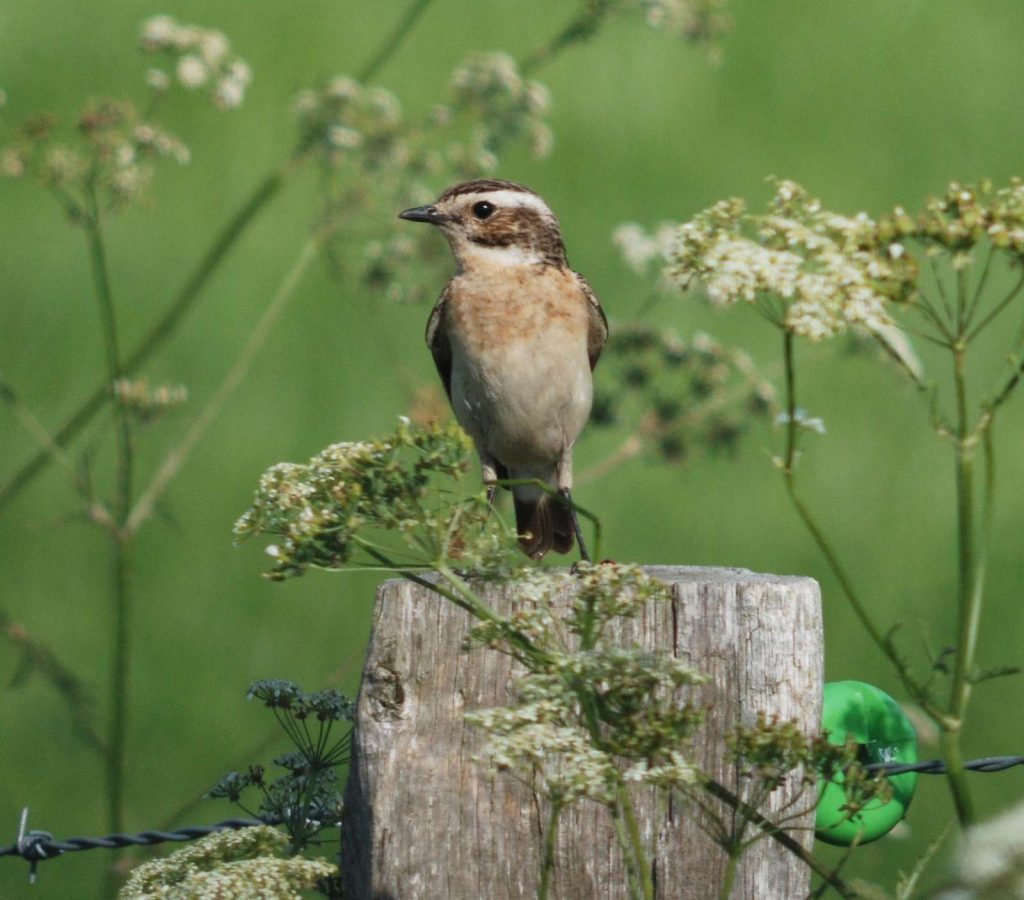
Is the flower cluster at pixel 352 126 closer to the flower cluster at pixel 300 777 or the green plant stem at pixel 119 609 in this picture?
the green plant stem at pixel 119 609

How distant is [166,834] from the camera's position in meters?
3.65

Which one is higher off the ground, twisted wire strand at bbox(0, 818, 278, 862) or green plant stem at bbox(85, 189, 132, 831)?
green plant stem at bbox(85, 189, 132, 831)

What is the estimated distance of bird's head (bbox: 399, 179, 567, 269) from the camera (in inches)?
208

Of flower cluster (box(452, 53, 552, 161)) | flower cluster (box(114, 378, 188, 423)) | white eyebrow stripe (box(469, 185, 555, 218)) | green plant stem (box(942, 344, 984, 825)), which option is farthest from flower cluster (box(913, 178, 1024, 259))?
flower cluster (box(452, 53, 552, 161))

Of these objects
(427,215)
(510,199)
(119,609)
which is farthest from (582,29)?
(119,609)

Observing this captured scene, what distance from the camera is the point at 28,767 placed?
21.6ft

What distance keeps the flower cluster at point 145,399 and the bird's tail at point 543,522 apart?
1164 mm

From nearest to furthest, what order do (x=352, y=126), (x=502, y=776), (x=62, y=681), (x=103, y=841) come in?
(x=502, y=776) → (x=103, y=841) → (x=62, y=681) → (x=352, y=126)

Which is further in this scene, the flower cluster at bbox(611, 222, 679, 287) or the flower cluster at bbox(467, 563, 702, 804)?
the flower cluster at bbox(611, 222, 679, 287)

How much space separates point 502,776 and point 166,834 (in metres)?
0.87

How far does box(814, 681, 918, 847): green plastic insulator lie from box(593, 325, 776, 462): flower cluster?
84.5 inches

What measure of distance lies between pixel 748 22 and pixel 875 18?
0.75 metres

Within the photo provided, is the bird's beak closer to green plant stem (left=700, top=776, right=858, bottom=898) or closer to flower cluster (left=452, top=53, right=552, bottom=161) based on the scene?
flower cluster (left=452, top=53, right=552, bottom=161)

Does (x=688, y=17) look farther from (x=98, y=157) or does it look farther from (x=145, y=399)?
(x=145, y=399)
